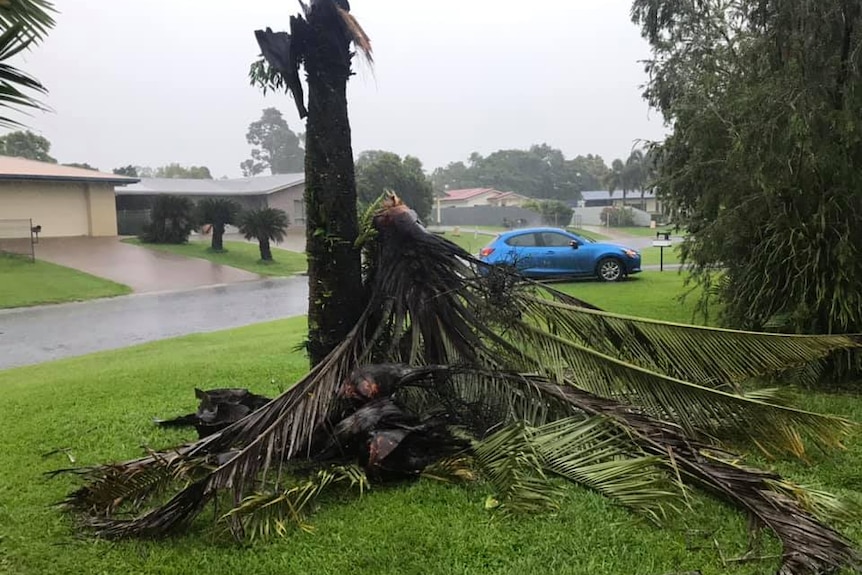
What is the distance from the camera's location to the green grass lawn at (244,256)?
2635 centimetres

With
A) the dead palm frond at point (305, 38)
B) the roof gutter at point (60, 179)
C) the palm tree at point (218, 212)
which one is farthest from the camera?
the palm tree at point (218, 212)

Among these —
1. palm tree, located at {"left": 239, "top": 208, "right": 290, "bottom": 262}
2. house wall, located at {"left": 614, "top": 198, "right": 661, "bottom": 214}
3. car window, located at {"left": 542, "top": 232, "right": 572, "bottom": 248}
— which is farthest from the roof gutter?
house wall, located at {"left": 614, "top": 198, "right": 661, "bottom": 214}

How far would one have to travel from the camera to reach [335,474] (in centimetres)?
365

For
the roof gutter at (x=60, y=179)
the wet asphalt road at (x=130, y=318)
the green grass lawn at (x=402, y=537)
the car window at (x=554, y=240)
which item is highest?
the roof gutter at (x=60, y=179)

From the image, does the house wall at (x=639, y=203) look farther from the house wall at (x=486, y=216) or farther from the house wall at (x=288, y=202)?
the house wall at (x=288, y=202)

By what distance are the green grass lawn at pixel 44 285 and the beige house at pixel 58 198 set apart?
4.07 metres

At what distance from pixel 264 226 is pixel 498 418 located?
24.6 metres

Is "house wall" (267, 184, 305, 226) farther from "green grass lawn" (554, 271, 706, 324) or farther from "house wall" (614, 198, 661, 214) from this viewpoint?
"house wall" (614, 198, 661, 214)

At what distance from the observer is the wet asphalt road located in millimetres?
11406

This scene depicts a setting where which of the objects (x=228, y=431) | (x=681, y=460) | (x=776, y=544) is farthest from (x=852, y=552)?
(x=228, y=431)

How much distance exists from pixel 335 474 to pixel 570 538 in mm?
1338

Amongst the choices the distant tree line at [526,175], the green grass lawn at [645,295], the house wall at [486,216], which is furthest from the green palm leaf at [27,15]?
the distant tree line at [526,175]

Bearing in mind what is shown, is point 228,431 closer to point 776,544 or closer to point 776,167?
point 776,544

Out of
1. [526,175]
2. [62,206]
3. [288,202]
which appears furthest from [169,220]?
[526,175]
